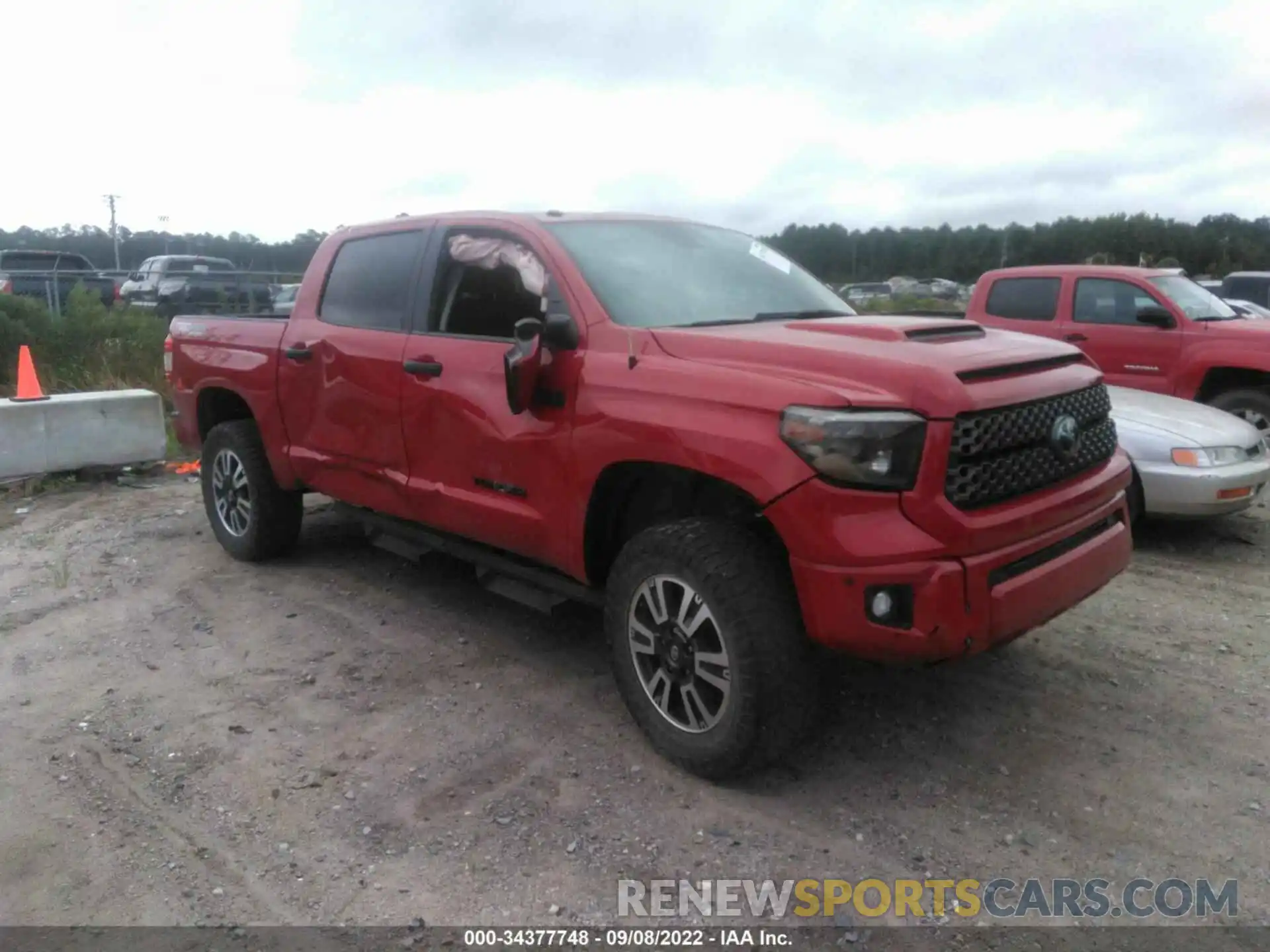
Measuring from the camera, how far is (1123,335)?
343 inches

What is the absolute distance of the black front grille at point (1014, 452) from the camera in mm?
3119

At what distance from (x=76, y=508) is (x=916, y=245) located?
18.9 metres

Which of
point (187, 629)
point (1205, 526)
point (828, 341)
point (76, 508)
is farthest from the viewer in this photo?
point (76, 508)

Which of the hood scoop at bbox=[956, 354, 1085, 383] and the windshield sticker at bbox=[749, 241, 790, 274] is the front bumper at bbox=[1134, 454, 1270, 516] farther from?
the windshield sticker at bbox=[749, 241, 790, 274]

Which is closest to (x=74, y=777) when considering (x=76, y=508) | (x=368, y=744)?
(x=368, y=744)

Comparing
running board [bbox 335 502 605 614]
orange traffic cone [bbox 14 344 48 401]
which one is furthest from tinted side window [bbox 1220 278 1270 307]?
orange traffic cone [bbox 14 344 48 401]

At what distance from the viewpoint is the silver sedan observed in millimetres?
6062

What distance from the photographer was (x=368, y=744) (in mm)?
3871

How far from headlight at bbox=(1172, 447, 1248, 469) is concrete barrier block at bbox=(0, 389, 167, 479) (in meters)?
7.61

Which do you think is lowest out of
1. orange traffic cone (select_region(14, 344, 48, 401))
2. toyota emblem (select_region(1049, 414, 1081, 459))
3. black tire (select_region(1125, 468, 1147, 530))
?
black tire (select_region(1125, 468, 1147, 530))

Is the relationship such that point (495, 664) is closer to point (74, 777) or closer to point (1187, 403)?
point (74, 777)

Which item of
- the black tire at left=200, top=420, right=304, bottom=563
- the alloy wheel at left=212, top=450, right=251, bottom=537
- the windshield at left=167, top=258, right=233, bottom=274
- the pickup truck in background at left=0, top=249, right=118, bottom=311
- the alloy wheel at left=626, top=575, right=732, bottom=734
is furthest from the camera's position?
the windshield at left=167, top=258, right=233, bottom=274

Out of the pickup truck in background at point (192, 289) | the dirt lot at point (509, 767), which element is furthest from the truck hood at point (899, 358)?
the pickup truck in background at point (192, 289)

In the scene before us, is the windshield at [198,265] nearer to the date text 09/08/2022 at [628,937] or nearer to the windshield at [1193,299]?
the windshield at [1193,299]
